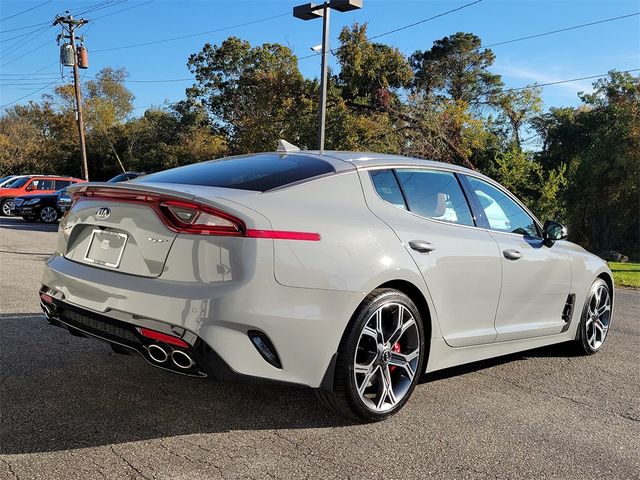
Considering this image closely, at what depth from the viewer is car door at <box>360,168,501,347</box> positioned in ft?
11.7

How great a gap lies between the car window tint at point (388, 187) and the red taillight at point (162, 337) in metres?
1.52

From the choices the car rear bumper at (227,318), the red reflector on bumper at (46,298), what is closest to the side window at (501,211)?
the car rear bumper at (227,318)

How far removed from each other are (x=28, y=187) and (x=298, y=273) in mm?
23098

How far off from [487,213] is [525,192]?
25.4 meters

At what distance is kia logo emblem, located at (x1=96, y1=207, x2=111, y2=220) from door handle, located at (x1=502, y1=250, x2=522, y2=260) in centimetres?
264

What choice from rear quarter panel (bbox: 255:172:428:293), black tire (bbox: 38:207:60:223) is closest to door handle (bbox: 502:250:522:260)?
rear quarter panel (bbox: 255:172:428:293)

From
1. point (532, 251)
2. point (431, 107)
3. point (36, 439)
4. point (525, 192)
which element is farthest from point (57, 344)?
point (525, 192)

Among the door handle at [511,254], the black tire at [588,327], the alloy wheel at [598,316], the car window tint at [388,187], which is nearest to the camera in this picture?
the car window tint at [388,187]

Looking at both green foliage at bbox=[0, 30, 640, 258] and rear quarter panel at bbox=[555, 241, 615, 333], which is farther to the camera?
green foliage at bbox=[0, 30, 640, 258]

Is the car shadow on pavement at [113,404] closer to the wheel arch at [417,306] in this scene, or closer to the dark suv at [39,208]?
the wheel arch at [417,306]

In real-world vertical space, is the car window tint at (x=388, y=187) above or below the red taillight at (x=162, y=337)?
above

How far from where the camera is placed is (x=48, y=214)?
65.9 feet

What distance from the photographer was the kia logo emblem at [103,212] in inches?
128

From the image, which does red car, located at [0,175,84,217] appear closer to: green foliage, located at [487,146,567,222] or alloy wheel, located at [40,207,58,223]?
alloy wheel, located at [40,207,58,223]
